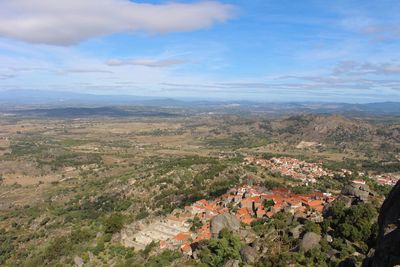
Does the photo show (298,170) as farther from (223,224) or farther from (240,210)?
(223,224)

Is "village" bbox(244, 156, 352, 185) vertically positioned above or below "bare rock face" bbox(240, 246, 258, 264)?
below

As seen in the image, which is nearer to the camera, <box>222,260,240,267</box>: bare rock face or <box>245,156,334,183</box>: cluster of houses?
<box>222,260,240,267</box>: bare rock face

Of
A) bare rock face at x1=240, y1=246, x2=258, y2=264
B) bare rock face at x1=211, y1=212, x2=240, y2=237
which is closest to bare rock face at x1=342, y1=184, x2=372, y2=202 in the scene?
bare rock face at x1=211, y1=212, x2=240, y2=237

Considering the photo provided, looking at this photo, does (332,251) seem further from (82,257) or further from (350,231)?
(82,257)

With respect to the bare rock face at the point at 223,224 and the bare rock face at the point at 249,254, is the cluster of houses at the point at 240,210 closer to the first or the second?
the bare rock face at the point at 223,224

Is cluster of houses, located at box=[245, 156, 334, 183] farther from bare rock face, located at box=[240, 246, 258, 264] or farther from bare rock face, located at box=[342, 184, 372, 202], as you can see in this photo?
bare rock face, located at box=[240, 246, 258, 264]

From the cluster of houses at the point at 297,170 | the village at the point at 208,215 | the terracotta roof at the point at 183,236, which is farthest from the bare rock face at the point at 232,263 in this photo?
the cluster of houses at the point at 297,170
